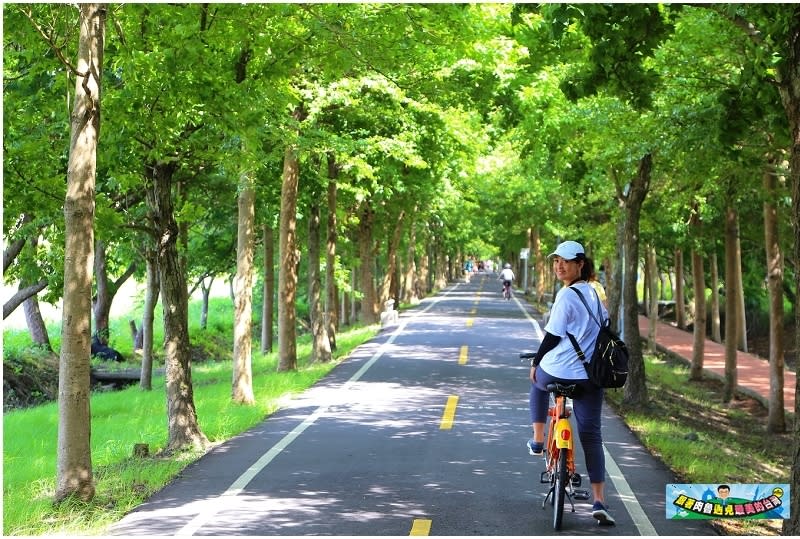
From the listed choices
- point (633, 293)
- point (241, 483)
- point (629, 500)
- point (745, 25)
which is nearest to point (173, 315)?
point (241, 483)

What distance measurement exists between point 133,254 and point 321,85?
7815 mm

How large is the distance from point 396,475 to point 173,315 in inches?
162

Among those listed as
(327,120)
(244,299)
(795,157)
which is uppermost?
(327,120)

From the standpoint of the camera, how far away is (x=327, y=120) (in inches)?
886

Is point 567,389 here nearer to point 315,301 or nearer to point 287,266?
point 287,266

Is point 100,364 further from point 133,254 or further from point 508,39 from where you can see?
point 508,39

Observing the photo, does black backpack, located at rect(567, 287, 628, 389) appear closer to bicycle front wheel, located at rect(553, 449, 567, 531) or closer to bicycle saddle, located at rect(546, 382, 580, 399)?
bicycle saddle, located at rect(546, 382, 580, 399)

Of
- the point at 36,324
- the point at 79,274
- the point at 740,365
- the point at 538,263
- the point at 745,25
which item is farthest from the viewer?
the point at 538,263

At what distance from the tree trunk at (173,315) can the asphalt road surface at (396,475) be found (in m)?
0.58

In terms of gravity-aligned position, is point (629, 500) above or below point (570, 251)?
below

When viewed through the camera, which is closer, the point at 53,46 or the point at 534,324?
the point at 53,46

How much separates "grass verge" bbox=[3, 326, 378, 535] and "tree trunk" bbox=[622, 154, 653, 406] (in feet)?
19.4

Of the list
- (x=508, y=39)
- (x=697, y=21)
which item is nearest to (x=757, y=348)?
(x=508, y=39)

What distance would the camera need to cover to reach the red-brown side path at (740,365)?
888 inches
